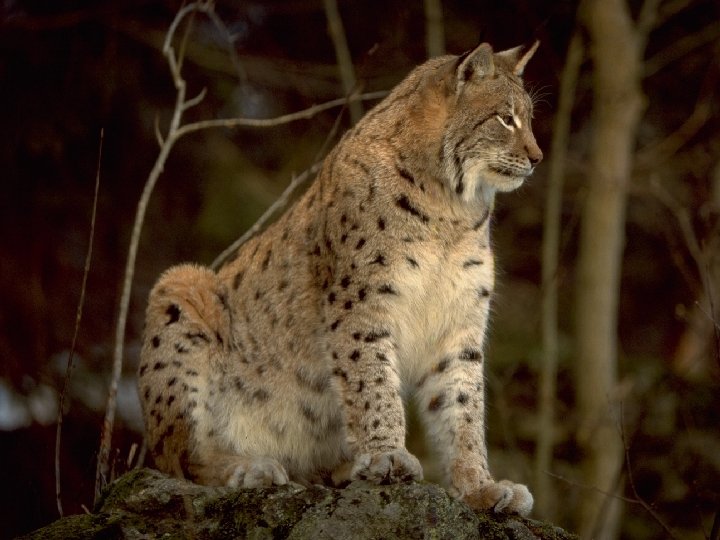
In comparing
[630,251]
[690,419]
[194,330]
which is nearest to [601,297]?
[690,419]

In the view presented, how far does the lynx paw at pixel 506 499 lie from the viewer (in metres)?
5.34

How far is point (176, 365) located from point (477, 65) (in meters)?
1.99

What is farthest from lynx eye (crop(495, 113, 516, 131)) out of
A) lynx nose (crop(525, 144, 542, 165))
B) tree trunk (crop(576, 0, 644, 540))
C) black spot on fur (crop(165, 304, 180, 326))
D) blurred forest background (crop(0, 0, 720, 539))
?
tree trunk (crop(576, 0, 644, 540))

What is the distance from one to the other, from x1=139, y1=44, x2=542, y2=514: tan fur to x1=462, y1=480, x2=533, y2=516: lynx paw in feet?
0.84

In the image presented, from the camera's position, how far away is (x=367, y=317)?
5902 millimetres

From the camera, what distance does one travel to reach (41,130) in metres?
11.6

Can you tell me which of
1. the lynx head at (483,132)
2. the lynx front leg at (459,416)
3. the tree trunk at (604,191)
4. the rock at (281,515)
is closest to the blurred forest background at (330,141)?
the tree trunk at (604,191)

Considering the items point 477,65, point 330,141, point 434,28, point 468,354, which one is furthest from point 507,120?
point 330,141

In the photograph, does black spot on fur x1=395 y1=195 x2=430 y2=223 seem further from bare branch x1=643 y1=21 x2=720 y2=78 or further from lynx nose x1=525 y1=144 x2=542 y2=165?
bare branch x1=643 y1=21 x2=720 y2=78

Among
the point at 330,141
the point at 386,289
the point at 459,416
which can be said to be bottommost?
the point at 459,416

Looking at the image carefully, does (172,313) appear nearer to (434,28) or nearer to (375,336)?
(375,336)

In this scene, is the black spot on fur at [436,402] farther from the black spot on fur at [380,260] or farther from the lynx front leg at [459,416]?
the black spot on fur at [380,260]

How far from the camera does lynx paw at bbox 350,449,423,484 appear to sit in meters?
5.15

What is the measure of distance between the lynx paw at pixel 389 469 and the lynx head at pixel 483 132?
147 cm
